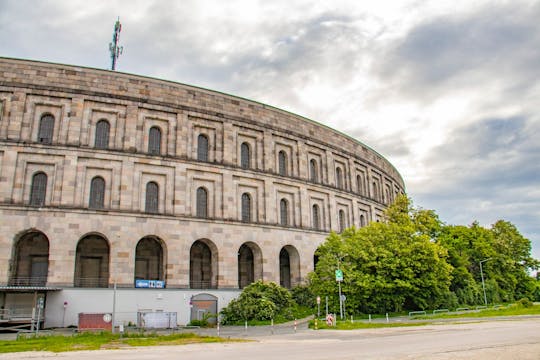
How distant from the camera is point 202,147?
1668 inches

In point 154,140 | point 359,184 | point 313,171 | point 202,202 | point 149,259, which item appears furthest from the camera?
point 359,184

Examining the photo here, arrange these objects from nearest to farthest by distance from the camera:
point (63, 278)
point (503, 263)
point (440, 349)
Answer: point (440, 349)
point (63, 278)
point (503, 263)

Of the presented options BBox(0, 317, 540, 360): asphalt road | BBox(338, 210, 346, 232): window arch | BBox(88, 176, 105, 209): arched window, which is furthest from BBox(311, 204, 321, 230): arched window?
BBox(0, 317, 540, 360): asphalt road

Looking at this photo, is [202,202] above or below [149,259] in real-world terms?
above

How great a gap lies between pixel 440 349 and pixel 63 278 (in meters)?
27.2

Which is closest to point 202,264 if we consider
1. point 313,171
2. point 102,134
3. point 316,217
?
point 316,217

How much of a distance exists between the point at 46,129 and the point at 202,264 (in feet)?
56.4

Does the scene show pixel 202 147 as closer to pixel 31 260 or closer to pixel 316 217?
pixel 316 217

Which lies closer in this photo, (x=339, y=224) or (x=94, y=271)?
(x=94, y=271)

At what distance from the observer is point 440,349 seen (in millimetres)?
16031

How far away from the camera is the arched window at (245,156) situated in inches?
1751

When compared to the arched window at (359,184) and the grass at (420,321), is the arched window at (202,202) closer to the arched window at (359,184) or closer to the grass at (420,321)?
the grass at (420,321)

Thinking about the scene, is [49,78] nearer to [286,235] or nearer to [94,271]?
[94,271]

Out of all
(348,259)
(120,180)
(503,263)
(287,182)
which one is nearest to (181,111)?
(120,180)
